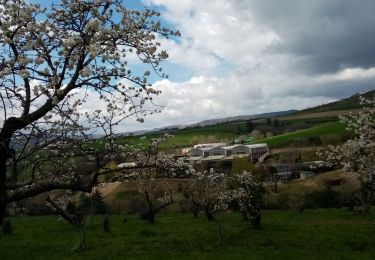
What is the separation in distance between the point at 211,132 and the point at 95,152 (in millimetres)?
180017

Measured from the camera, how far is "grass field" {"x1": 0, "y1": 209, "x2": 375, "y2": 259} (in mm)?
22609

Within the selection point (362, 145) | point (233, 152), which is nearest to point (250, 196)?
point (362, 145)

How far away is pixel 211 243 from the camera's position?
26.7 m

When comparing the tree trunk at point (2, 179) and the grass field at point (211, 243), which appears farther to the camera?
the grass field at point (211, 243)

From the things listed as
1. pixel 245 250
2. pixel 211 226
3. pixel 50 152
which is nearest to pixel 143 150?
pixel 50 152

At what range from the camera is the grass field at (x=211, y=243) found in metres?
22.6

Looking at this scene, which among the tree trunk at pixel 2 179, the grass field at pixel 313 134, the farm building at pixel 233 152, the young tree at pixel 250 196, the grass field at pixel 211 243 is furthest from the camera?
the farm building at pixel 233 152

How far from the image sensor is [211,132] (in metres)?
188

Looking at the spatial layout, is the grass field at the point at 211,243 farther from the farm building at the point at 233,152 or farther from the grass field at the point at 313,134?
the farm building at the point at 233,152

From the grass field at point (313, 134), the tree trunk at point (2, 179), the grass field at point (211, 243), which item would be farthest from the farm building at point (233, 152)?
the tree trunk at point (2, 179)

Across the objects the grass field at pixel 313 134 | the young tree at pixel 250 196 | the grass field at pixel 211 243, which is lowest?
the grass field at pixel 211 243

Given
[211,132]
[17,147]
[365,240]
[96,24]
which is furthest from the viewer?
[211,132]

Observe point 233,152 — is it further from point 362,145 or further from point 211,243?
point 211,243

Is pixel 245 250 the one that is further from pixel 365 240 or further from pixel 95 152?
pixel 95 152
